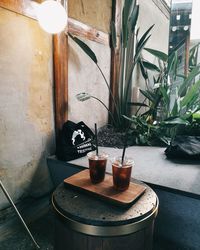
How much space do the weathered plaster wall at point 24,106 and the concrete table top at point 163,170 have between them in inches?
16.6

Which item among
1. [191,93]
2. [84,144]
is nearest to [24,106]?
[84,144]

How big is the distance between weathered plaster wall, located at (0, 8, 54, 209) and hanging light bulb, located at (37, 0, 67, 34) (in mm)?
84

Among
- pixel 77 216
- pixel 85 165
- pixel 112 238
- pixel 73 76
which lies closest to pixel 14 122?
pixel 85 165

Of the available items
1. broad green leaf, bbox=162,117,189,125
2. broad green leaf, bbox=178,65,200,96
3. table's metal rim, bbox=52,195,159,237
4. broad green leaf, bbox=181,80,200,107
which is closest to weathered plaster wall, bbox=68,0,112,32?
broad green leaf, bbox=178,65,200,96

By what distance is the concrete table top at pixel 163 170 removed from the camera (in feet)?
5.17

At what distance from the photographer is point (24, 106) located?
193 cm

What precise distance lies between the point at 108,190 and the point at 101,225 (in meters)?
0.24

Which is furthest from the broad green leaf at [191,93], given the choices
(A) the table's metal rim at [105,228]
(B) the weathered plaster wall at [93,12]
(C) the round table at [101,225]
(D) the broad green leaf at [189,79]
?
(A) the table's metal rim at [105,228]

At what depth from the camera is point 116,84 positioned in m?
3.32

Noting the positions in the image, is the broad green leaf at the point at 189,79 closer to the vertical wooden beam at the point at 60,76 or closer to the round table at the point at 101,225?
the vertical wooden beam at the point at 60,76

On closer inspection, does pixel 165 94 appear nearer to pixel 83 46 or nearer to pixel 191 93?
pixel 191 93

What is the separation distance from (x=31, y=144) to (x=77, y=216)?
1.20m

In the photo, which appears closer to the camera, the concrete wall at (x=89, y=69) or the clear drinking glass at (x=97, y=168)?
the clear drinking glass at (x=97, y=168)

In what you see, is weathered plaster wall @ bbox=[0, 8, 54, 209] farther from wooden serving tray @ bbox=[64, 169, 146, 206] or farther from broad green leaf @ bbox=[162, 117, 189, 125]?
broad green leaf @ bbox=[162, 117, 189, 125]
